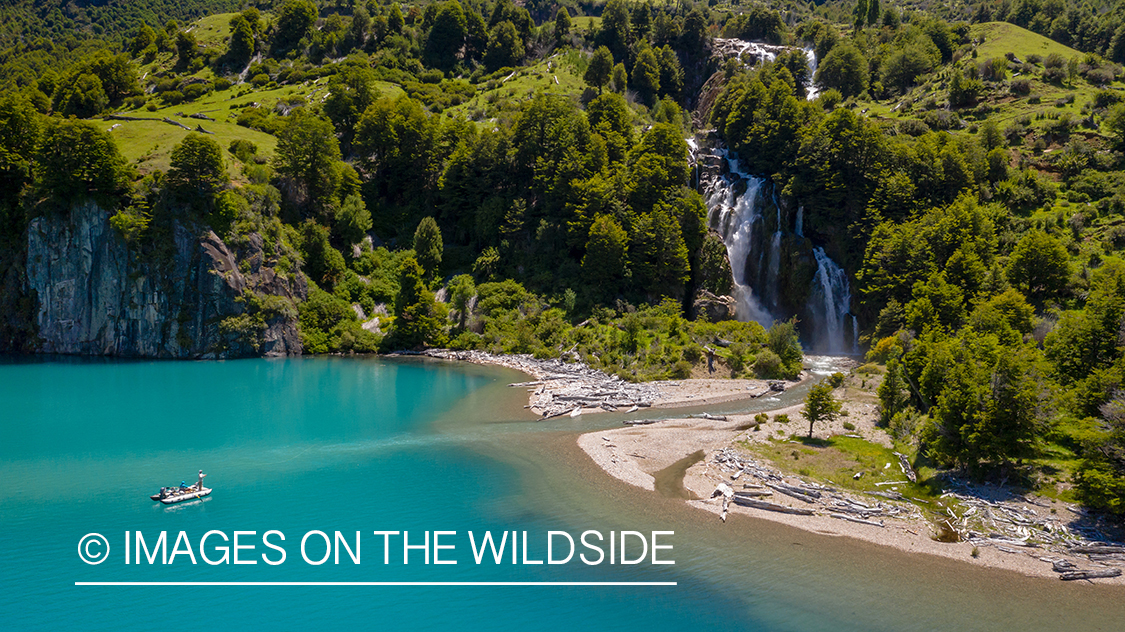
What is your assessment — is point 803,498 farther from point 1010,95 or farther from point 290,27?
point 290,27

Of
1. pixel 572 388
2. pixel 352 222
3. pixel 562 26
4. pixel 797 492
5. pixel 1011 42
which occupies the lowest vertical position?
pixel 797 492

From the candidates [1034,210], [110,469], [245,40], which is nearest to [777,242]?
[1034,210]

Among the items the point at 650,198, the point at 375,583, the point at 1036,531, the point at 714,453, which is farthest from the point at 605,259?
the point at 375,583

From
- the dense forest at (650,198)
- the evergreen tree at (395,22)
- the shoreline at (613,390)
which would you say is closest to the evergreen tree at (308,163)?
the dense forest at (650,198)

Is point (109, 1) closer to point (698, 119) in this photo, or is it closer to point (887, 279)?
point (698, 119)

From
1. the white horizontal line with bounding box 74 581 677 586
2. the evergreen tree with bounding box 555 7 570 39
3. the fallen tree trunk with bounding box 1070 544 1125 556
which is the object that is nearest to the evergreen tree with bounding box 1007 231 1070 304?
the fallen tree trunk with bounding box 1070 544 1125 556
